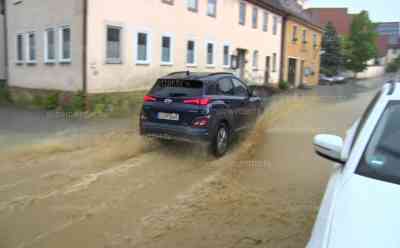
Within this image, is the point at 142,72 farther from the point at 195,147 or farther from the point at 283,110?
the point at 195,147

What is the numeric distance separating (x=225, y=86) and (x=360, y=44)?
56.4 metres

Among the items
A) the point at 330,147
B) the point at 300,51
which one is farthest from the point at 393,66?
the point at 330,147

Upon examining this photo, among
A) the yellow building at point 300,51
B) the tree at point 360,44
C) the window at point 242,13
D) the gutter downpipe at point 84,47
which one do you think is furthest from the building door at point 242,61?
the tree at point 360,44

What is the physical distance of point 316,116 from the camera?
15.4 m

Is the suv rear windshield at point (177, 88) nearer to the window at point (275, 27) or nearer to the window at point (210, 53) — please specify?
the window at point (210, 53)

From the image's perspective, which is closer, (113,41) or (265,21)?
(113,41)

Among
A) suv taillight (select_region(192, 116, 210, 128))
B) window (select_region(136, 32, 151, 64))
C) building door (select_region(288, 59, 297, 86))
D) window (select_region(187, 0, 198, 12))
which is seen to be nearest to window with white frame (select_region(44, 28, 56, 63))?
window (select_region(136, 32, 151, 64))

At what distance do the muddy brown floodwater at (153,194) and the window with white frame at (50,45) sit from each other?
8.25 m

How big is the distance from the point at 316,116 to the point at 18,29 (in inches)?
602

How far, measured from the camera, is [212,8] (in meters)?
21.8

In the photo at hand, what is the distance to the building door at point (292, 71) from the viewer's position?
115 ft

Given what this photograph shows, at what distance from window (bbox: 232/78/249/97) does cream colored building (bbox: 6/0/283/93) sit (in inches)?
280

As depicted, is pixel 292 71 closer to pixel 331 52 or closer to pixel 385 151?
pixel 331 52

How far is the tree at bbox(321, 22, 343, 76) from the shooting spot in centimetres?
5003
